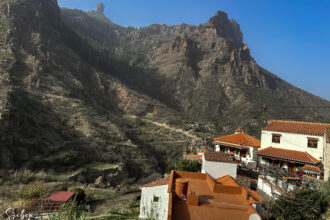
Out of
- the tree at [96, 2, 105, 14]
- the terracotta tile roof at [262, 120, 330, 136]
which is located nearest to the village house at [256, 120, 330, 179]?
the terracotta tile roof at [262, 120, 330, 136]

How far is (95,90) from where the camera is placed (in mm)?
52625

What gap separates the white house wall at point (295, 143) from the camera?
14430 millimetres

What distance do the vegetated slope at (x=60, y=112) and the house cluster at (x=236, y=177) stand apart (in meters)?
15.3

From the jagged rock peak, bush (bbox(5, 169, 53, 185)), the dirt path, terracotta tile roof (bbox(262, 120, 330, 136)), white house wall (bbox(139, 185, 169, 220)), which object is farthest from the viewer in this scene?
the jagged rock peak

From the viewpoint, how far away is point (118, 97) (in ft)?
186

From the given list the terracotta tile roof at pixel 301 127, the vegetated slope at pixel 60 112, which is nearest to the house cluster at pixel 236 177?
the terracotta tile roof at pixel 301 127

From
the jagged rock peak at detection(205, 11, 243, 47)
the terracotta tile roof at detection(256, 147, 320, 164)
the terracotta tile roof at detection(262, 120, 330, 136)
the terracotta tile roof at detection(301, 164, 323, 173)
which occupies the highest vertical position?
the jagged rock peak at detection(205, 11, 243, 47)

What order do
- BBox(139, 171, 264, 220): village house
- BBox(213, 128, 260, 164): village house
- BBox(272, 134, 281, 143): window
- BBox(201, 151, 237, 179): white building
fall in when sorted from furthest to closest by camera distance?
BBox(213, 128, 260, 164): village house
BBox(272, 134, 281, 143): window
BBox(201, 151, 237, 179): white building
BBox(139, 171, 264, 220): village house

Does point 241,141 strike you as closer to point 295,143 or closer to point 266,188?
point 295,143

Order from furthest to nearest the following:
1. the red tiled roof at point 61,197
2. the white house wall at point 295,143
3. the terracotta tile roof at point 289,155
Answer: the white house wall at point 295,143, the terracotta tile roof at point 289,155, the red tiled roof at point 61,197

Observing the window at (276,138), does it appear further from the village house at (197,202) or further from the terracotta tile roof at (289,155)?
the village house at (197,202)

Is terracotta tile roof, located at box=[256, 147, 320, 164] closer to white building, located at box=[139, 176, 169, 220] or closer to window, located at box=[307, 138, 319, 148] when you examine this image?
window, located at box=[307, 138, 319, 148]

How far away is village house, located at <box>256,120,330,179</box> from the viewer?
13891 mm

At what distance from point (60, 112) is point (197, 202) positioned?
3073 cm
